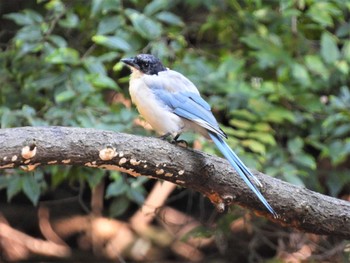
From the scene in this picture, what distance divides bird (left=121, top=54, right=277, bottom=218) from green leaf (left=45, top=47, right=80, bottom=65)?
0.67 metres

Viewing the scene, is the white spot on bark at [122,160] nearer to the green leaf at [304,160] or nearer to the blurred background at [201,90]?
the blurred background at [201,90]

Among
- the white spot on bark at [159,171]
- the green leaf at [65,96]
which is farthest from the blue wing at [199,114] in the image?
the green leaf at [65,96]

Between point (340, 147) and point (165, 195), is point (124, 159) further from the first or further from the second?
point (165, 195)

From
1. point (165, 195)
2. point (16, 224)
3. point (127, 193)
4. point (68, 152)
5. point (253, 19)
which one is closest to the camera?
point (68, 152)

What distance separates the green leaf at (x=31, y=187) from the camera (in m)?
3.80

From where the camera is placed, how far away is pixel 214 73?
4258 millimetres

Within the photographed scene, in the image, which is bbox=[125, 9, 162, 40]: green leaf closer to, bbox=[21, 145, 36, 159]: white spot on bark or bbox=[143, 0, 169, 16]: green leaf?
bbox=[143, 0, 169, 16]: green leaf

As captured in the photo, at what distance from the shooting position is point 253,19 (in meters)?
4.59

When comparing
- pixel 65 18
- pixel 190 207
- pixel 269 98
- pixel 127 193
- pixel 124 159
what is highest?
pixel 124 159

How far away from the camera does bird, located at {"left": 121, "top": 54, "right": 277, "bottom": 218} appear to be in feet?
9.92

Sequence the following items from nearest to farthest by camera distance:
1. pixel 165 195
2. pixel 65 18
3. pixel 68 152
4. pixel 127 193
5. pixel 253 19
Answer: pixel 68 152
pixel 127 193
pixel 65 18
pixel 253 19
pixel 165 195

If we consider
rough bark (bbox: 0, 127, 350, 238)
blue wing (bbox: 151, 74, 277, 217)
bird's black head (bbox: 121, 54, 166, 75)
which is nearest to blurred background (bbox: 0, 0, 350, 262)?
bird's black head (bbox: 121, 54, 166, 75)

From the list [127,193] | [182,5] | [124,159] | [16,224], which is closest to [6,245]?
[16,224]

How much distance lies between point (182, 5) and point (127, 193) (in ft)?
4.73
